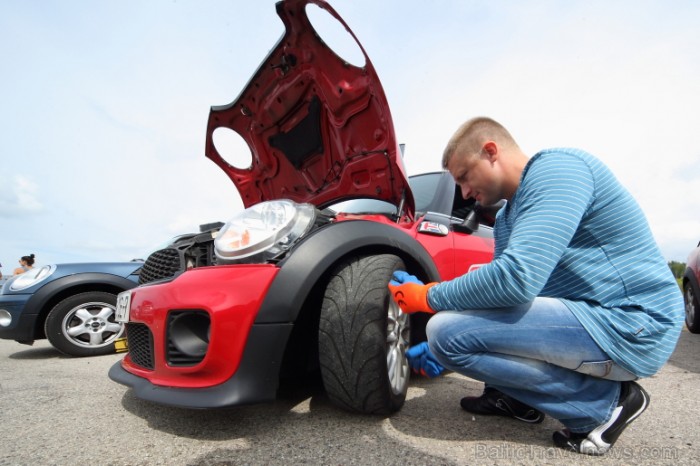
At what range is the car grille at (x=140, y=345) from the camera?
5.23 feet

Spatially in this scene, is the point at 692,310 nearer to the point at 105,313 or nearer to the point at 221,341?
the point at 221,341

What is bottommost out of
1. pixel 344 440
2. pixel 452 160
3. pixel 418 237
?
pixel 344 440

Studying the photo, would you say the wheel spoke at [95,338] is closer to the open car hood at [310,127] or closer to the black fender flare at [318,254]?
the open car hood at [310,127]

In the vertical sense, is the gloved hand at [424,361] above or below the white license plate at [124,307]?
below

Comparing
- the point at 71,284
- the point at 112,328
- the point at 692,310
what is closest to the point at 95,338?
the point at 112,328

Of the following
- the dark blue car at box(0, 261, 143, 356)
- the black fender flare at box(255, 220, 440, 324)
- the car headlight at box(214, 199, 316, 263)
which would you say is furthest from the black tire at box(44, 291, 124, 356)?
the black fender flare at box(255, 220, 440, 324)

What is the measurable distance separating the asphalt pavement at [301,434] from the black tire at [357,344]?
0.12 meters

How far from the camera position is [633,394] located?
142 cm

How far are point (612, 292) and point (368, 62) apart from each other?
4.90 feet

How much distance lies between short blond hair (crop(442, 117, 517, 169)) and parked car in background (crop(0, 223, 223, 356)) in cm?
292

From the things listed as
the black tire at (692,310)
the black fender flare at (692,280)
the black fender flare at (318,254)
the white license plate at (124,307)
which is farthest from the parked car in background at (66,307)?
the black tire at (692,310)

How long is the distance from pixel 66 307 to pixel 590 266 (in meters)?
4.04

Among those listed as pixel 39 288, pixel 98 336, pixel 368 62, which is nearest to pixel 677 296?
pixel 368 62

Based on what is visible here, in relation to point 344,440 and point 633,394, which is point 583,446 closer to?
point 633,394
